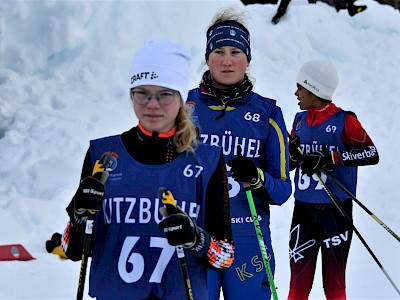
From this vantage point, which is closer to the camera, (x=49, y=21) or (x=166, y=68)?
(x=166, y=68)

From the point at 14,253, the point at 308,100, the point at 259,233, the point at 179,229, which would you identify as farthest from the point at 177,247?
the point at 14,253

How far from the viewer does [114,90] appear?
40.5ft

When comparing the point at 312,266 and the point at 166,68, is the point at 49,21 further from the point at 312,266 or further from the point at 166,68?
the point at 166,68

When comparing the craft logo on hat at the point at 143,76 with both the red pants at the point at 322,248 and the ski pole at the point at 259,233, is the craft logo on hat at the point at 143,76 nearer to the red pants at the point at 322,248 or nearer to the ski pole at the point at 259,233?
the ski pole at the point at 259,233

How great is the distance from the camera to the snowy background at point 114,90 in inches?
289

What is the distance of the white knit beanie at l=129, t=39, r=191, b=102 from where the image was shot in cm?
238

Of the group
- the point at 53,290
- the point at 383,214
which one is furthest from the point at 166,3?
the point at 53,290

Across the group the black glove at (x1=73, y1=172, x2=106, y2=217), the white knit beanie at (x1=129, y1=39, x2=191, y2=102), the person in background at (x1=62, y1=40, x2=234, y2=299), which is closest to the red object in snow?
the person in background at (x1=62, y1=40, x2=234, y2=299)

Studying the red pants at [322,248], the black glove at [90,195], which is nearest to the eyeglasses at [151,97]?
the black glove at [90,195]

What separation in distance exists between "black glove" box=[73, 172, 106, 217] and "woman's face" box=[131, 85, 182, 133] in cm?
30

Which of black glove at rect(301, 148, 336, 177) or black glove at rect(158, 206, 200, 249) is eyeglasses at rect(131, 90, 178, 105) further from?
black glove at rect(301, 148, 336, 177)

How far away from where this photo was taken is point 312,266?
5.00m

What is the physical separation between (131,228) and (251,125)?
4.41 feet

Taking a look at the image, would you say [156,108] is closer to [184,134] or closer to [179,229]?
[184,134]
